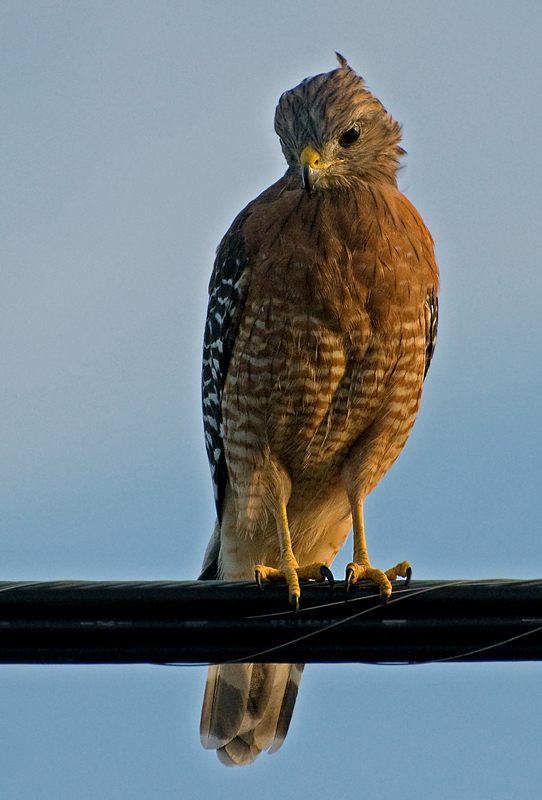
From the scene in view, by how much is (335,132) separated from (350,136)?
19 cm

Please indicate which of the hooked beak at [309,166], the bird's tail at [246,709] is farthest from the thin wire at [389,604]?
the hooked beak at [309,166]

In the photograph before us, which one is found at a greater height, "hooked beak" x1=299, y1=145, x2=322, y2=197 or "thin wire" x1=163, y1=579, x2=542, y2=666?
"hooked beak" x1=299, y1=145, x2=322, y2=197

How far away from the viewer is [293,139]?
7098 millimetres

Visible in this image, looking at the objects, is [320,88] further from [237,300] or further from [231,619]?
[231,619]

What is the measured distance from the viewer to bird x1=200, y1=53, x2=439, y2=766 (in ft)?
22.6

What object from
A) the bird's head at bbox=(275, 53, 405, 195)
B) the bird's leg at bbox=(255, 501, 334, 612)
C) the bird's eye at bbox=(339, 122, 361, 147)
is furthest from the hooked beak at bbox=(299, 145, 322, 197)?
the bird's leg at bbox=(255, 501, 334, 612)

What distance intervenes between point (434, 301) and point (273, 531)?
1828mm

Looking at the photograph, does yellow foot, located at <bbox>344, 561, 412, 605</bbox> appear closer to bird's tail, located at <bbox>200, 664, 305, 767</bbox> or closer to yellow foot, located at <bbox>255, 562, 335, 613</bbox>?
yellow foot, located at <bbox>255, 562, 335, 613</bbox>

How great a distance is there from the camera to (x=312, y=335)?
6.83m

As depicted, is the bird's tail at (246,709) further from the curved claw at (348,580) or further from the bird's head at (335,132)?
the bird's head at (335,132)

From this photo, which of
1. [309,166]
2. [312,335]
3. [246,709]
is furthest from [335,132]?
[246,709]

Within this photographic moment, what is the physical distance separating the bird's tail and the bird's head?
298 centimetres

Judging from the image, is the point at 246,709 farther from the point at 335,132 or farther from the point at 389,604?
the point at 335,132

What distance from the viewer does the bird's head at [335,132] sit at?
23.0 feet
